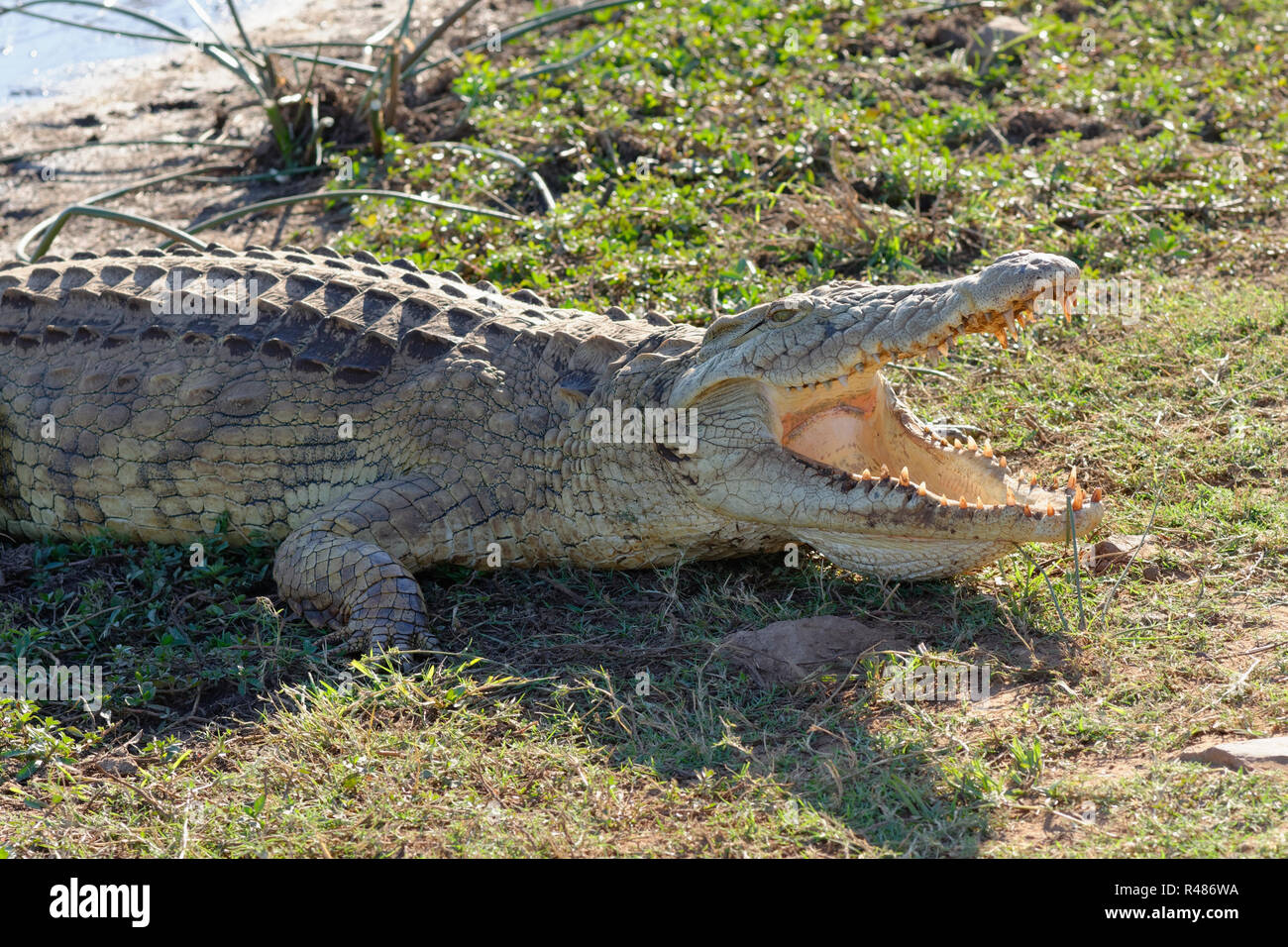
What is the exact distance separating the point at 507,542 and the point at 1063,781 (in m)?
2.18

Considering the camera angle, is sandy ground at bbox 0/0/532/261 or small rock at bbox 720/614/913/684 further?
sandy ground at bbox 0/0/532/261

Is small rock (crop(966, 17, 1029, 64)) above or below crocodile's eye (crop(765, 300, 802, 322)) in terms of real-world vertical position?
above

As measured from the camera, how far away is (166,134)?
9531mm

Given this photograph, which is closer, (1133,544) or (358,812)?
(358,812)

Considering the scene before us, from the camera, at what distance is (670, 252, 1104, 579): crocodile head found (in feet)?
12.6

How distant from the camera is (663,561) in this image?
456 cm
